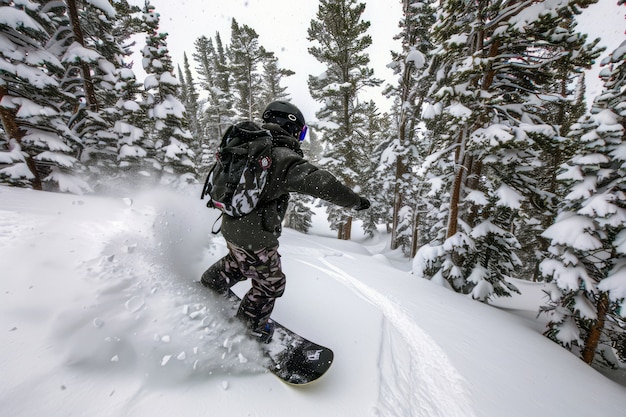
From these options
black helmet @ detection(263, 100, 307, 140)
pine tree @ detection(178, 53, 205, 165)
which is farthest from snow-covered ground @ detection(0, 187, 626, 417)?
pine tree @ detection(178, 53, 205, 165)

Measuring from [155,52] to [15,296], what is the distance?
15334 mm

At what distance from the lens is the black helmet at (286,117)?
252 centimetres

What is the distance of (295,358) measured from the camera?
2.45 metres

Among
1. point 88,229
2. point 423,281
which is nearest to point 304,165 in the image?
point 88,229

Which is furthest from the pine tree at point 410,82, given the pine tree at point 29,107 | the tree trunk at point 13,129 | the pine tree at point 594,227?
the tree trunk at point 13,129

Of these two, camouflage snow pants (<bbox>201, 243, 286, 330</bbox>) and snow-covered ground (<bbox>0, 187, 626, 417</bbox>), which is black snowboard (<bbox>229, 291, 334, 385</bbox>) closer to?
snow-covered ground (<bbox>0, 187, 626, 417</bbox>)

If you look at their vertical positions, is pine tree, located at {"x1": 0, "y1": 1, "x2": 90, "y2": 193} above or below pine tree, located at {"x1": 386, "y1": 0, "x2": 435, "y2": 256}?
below

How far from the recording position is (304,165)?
2.20m

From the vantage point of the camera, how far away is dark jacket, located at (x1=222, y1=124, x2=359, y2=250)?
2.11m

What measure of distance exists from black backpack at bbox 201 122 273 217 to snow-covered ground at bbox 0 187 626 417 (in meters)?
1.24

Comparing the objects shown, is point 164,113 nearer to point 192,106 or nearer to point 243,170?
point 243,170

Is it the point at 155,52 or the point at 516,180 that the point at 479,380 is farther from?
the point at 155,52

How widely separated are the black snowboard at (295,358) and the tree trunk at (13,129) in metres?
8.83

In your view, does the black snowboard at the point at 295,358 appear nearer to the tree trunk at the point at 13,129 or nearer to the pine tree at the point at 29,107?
the pine tree at the point at 29,107
